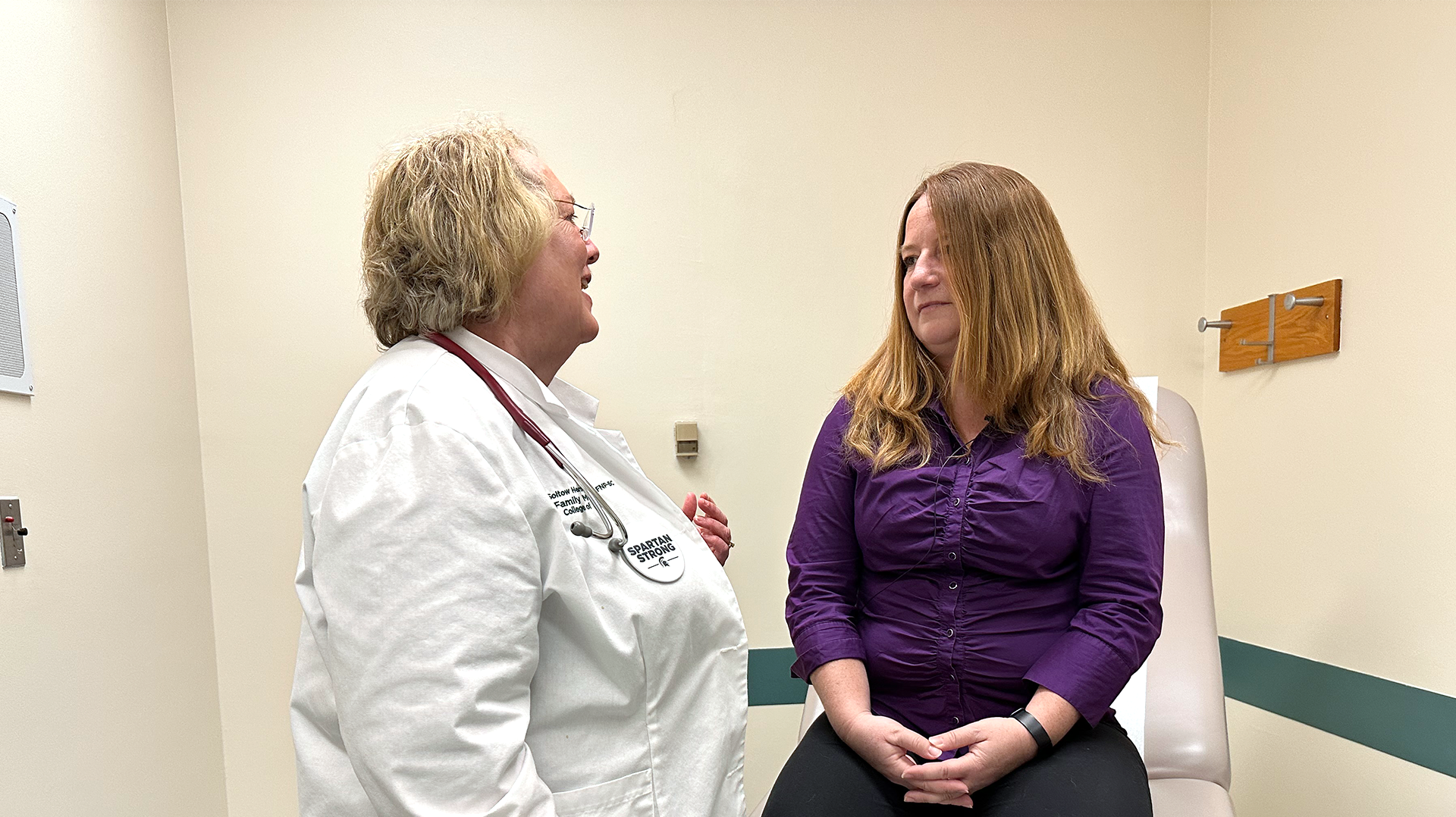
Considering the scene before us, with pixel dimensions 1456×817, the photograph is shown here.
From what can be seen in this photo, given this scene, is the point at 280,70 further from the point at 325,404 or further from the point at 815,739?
the point at 815,739

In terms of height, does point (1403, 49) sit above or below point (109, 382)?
above

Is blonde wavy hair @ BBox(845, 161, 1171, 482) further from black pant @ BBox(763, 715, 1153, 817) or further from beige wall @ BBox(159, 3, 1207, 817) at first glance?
beige wall @ BBox(159, 3, 1207, 817)

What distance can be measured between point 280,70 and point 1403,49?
8.31 feet

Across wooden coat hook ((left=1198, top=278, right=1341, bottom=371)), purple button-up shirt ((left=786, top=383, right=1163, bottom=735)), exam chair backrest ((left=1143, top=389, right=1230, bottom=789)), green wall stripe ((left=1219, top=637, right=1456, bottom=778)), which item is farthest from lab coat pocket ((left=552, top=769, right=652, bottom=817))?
wooden coat hook ((left=1198, top=278, right=1341, bottom=371))

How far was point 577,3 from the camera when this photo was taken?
2.53m

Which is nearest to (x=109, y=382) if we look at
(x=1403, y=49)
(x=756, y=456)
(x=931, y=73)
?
(x=756, y=456)

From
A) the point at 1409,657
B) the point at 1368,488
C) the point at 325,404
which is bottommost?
the point at 1409,657

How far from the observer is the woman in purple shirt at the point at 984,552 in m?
1.33

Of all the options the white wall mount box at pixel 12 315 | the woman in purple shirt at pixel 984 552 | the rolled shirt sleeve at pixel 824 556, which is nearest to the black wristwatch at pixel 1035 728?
the woman in purple shirt at pixel 984 552

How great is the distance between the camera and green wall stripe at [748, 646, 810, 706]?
8.53ft

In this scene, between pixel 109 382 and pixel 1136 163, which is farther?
pixel 1136 163

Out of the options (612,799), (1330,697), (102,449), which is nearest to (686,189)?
(102,449)

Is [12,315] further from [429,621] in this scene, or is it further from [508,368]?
[429,621]

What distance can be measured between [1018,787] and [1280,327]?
154cm
